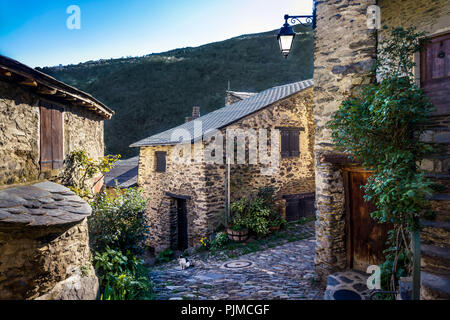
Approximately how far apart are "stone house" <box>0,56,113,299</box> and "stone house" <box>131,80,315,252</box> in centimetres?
547

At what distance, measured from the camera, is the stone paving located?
198 inches

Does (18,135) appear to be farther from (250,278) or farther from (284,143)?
(284,143)

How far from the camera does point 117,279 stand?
15.4 ft

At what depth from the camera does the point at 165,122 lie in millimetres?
33031

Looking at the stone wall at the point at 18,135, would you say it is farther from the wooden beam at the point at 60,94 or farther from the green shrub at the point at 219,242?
the green shrub at the point at 219,242

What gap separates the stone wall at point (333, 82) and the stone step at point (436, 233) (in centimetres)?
178

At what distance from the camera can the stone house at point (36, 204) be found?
119 inches

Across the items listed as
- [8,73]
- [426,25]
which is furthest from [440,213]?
[8,73]

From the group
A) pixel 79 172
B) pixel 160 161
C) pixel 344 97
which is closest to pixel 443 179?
pixel 344 97

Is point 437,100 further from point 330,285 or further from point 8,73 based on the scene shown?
point 8,73

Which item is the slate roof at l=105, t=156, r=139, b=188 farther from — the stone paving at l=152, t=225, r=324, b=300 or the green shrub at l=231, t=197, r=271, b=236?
the stone paving at l=152, t=225, r=324, b=300

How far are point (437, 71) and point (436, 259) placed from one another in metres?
4.45

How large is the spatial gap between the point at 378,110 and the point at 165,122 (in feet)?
103

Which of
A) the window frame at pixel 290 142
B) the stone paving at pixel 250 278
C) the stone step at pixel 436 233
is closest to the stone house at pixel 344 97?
the stone paving at pixel 250 278
